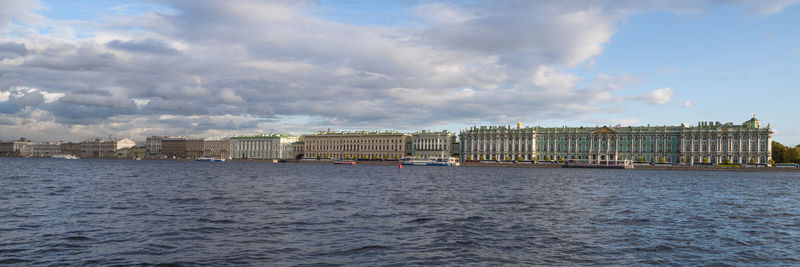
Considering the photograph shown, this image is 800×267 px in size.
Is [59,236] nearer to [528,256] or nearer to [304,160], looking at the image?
[528,256]

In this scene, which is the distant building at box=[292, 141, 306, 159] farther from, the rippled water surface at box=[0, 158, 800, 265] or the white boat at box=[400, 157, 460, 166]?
the rippled water surface at box=[0, 158, 800, 265]

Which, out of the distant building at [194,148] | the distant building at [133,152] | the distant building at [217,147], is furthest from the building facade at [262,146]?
the distant building at [133,152]

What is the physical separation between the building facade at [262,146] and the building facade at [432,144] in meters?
37.6

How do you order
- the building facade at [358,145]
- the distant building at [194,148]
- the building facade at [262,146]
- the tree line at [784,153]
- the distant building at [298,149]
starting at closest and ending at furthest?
the tree line at [784,153]
the building facade at [358,145]
the distant building at [298,149]
the building facade at [262,146]
the distant building at [194,148]

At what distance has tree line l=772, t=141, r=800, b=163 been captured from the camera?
338 ft

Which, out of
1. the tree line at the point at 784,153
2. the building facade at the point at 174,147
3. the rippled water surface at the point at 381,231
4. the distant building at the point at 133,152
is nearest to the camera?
the rippled water surface at the point at 381,231

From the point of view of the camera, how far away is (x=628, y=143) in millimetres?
113938

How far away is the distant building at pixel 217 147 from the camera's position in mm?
175075

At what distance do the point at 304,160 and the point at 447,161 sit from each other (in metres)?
40.4

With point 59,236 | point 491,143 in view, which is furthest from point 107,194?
point 491,143

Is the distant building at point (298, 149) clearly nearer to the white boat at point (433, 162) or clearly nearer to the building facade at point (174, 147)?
the building facade at point (174, 147)

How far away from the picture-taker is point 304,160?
14200cm

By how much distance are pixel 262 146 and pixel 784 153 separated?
120 meters

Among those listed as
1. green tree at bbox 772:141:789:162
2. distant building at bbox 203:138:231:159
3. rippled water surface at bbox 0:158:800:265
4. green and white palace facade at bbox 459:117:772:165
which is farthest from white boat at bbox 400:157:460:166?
rippled water surface at bbox 0:158:800:265
